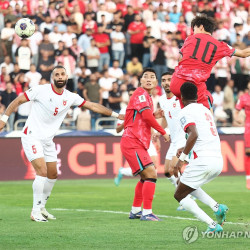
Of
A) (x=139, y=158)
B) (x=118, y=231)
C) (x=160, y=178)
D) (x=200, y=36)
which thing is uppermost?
(x=200, y=36)

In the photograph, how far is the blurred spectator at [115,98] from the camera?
25578 mm

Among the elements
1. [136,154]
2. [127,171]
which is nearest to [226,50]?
[136,154]

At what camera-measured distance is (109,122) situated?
25672 mm

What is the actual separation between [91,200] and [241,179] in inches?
294

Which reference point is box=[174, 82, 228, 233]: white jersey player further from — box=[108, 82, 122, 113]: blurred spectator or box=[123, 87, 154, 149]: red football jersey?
box=[108, 82, 122, 113]: blurred spectator

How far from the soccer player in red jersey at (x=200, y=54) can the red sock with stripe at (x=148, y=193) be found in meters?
1.57

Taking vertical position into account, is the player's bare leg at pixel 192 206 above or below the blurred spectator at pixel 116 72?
below

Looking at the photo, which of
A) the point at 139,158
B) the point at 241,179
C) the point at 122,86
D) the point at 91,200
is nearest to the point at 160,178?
the point at 241,179

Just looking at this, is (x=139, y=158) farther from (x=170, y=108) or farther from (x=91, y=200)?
(x=91, y=200)

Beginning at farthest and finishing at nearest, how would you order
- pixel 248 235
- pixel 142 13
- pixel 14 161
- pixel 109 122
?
pixel 142 13 → pixel 109 122 → pixel 14 161 → pixel 248 235

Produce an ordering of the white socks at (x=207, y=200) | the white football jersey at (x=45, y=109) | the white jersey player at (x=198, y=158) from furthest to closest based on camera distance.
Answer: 1. the white football jersey at (x=45, y=109)
2. the white socks at (x=207, y=200)
3. the white jersey player at (x=198, y=158)

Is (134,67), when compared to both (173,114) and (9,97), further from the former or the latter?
(173,114)

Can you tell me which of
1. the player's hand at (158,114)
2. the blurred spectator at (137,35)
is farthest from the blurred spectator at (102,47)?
the player's hand at (158,114)

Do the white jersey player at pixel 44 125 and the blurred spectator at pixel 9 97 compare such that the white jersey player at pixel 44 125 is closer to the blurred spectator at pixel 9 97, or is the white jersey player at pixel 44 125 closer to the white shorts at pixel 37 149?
the white shorts at pixel 37 149
